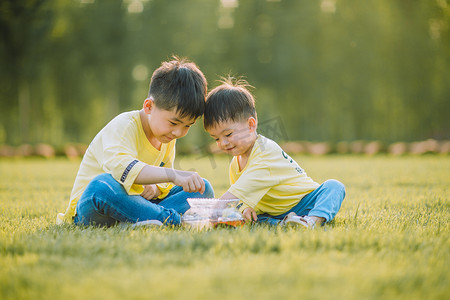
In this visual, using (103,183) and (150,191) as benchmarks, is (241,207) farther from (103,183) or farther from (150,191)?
(103,183)

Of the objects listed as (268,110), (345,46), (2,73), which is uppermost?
(345,46)

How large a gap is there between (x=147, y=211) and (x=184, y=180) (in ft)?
0.98

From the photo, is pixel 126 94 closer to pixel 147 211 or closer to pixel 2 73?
pixel 2 73

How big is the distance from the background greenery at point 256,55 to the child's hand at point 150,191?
44.4 feet

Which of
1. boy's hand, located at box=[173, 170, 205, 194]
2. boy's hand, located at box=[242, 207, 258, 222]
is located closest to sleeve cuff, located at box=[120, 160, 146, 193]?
boy's hand, located at box=[173, 170, 205, 194]

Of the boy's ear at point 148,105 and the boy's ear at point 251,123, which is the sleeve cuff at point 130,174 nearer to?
the boy's ear at point 148,105

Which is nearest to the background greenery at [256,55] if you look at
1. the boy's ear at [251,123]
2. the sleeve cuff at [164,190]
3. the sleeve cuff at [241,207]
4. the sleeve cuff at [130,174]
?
the sleeve cuff at [164,190]

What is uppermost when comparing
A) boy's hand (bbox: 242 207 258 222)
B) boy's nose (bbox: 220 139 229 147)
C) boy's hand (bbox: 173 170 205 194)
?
boy's nose (bbox: 220 139 229 147)

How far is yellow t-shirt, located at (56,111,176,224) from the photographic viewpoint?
7.04 ft

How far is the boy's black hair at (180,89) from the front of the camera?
2357mm

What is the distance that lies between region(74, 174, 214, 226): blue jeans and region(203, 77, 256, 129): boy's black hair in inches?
24.7

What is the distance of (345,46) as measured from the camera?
1677cm

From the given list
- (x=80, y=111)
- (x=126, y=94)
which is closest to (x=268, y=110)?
Result: (x=126, y=94)

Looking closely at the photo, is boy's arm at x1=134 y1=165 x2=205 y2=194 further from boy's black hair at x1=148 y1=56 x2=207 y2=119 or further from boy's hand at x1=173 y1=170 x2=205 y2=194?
boy's black hair at x1=148 y1=56 x2=207 y2=119
